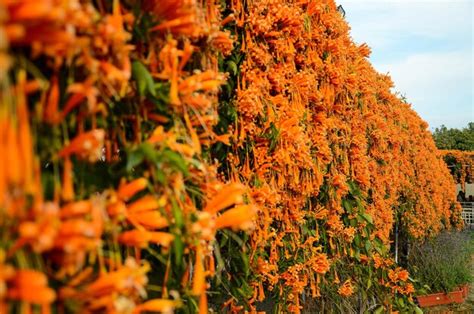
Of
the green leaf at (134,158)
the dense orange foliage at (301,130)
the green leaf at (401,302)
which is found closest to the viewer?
the green leaf at (134,158)

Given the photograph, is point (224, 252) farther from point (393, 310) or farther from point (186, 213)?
point (393, 310)

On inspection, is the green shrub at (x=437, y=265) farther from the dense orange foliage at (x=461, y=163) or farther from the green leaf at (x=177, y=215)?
the dense orange foliage at (x=461, y=163)

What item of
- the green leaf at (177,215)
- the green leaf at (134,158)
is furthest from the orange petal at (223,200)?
the green leaf at (134,158)

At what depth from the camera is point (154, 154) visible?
100cm

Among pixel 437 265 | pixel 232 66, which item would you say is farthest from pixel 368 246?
pixel 437 265

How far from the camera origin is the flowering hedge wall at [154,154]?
667 mm

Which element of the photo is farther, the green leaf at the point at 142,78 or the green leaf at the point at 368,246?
the green leaf at the point at 368,246

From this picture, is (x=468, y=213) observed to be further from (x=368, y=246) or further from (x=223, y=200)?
(x=223, y=200)

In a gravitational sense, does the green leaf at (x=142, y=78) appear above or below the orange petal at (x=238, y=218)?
above

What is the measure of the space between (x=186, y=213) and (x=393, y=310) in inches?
152

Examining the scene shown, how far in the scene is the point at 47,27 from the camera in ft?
2.20

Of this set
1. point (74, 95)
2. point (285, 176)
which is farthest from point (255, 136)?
point (74, 95)

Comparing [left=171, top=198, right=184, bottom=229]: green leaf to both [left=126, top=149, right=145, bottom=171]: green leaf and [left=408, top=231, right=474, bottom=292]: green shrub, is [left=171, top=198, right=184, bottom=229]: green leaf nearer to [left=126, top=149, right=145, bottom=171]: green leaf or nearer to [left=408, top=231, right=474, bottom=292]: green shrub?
[left=126, top=149, right=145, bottom=171]: green leaf

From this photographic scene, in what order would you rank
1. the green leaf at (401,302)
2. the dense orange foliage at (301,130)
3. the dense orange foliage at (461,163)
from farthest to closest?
the dense orange foliage at (461,163)
the green leaf at (401,302)
the dense orange foliage at (301,130)
